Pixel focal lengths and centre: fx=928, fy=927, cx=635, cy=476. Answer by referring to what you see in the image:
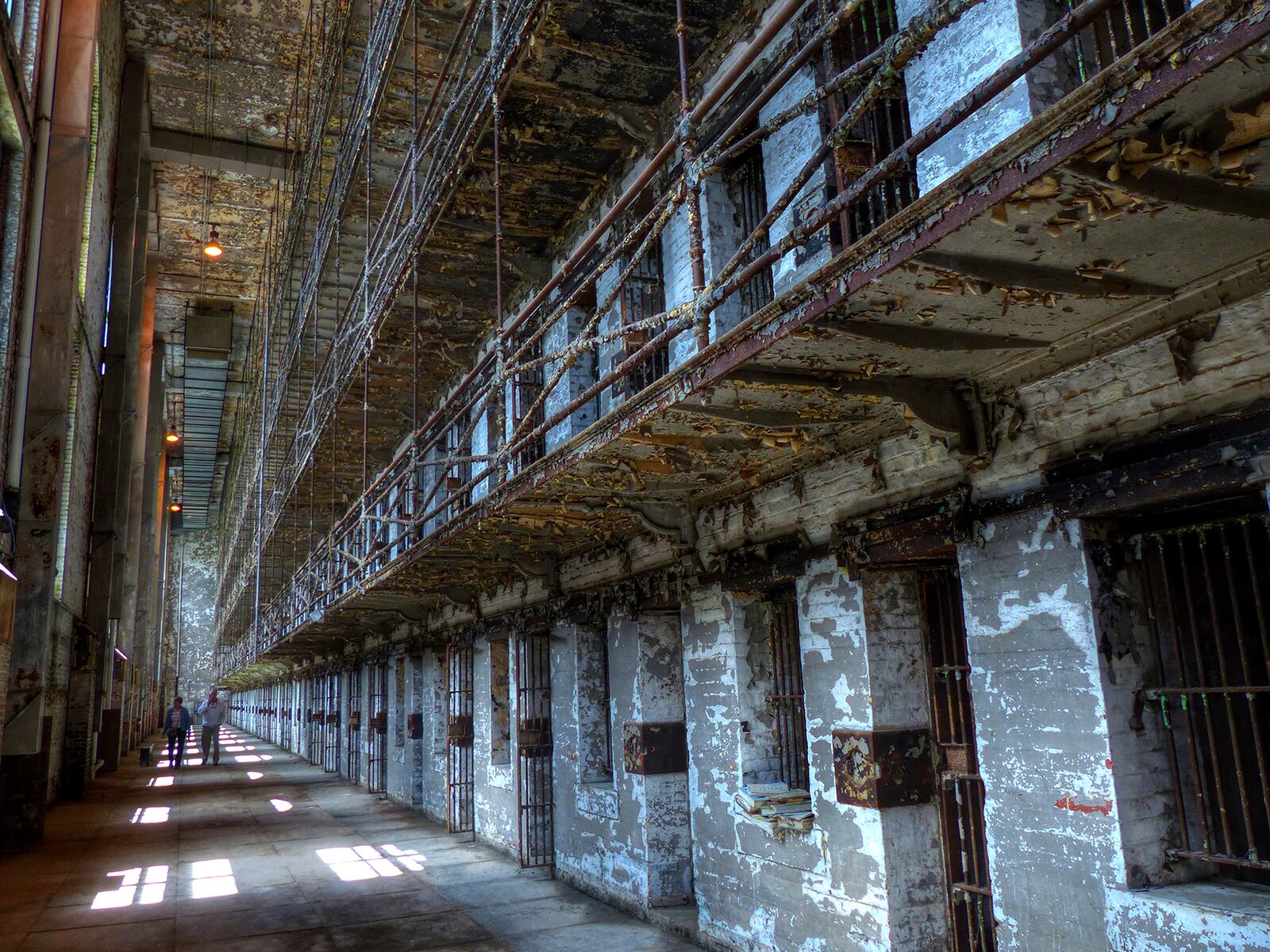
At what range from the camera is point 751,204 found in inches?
260

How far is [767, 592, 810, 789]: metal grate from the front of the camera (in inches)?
245

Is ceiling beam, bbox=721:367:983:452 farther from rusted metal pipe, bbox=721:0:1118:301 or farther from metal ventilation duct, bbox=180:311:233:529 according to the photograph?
metal ventilation duct, bbox=180:311:233:529

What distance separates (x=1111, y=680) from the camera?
3742 millimetres

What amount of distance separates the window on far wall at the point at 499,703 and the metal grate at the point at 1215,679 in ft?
25.6

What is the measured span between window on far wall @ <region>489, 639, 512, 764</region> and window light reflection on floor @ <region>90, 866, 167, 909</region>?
11.5 feet

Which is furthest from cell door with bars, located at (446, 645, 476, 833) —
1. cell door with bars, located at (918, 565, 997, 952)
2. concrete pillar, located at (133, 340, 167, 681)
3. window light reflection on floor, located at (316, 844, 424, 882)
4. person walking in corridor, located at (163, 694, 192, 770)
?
concrete pillar, located at (133, 340, 167, 681)

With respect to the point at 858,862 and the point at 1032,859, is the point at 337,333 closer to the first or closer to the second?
the point at 858,862

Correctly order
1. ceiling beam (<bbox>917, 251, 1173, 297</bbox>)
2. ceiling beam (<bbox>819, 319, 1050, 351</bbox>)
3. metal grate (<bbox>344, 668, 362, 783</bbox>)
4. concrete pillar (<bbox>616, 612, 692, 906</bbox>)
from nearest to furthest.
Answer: ceiling beam (<bbox>917, 251, 1173, 297</bbox>), ceiling beam (<bbox>819, 319, 1050, 351</bbox>), concrete pillar (<bbox>616, 612, 692, 906</bbox>), metal grate (<bbox>344, 668, 362, 783</bbox>)

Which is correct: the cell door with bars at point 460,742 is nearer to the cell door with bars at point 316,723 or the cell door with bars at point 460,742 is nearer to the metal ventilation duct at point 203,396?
the cell door with bars at point 316,723

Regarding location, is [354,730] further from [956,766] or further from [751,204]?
[956,766]

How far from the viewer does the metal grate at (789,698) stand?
6234 mm

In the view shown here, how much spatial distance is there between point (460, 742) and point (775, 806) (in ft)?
23.0

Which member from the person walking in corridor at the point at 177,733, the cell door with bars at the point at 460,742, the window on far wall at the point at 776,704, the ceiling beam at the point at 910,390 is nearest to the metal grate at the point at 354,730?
the person walking in corridor at the point at 177,733

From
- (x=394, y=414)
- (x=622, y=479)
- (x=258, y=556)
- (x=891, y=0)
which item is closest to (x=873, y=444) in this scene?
(x=622, y=479)
